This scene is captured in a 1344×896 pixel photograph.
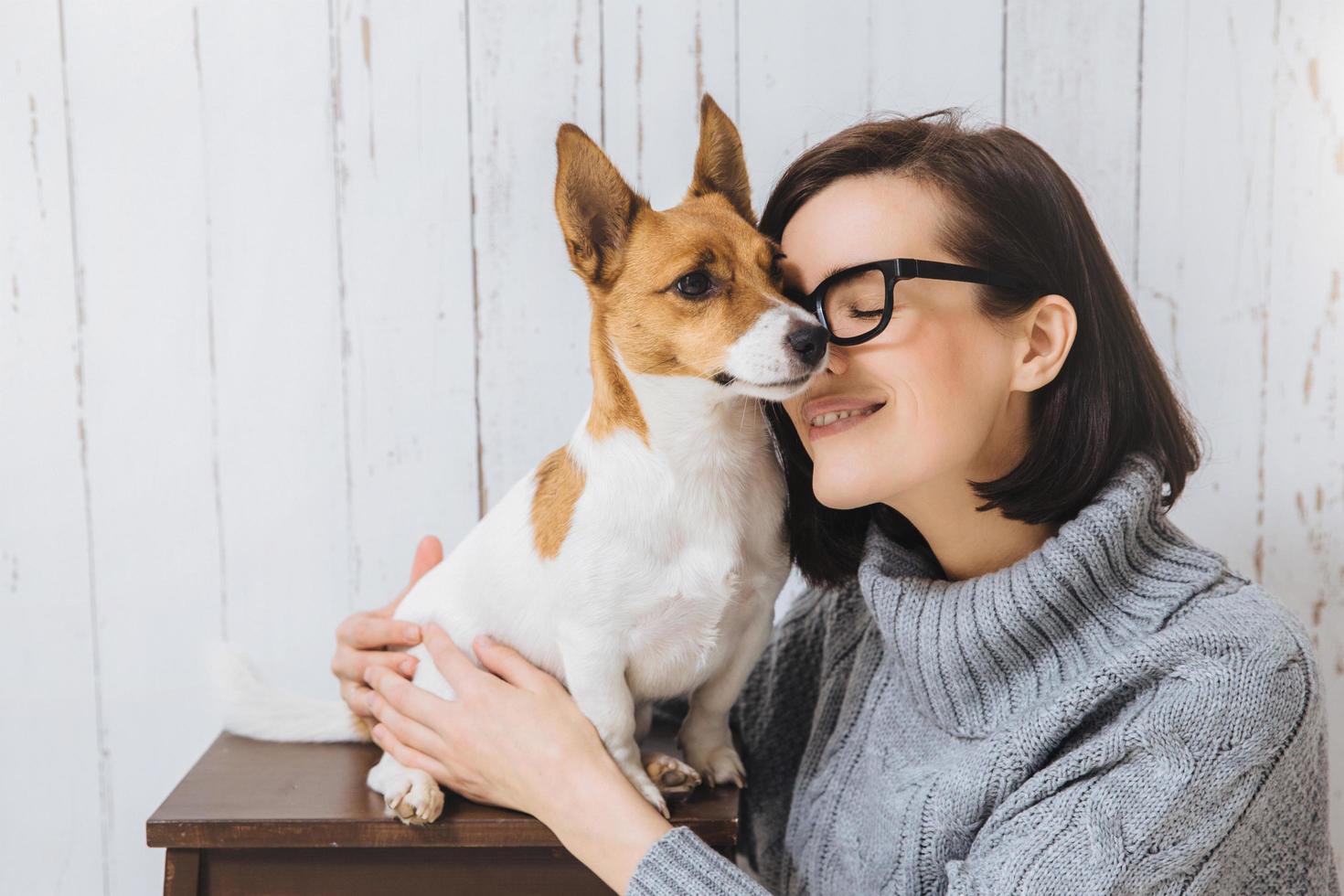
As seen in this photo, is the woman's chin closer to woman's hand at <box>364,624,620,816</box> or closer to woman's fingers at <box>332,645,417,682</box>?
woman's hand at <box>364,624,620,816</box>

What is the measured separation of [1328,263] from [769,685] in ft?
3.08

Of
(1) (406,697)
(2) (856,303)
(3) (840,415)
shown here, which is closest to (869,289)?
(2) (856,303)

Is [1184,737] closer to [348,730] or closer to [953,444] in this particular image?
[953,444]

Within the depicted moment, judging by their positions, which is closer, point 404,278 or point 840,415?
point 840,415

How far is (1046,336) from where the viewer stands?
3.26 ft

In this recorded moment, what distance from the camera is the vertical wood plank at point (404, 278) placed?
57.6 inches

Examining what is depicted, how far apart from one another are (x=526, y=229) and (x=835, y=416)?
2.21 ft

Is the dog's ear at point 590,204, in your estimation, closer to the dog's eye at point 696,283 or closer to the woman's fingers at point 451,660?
the dog's eye at point 696,283

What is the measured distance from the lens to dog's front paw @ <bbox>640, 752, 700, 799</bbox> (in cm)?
106

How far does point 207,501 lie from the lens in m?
1.54

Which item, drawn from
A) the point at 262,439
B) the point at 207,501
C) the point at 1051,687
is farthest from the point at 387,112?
the point at 1051,687

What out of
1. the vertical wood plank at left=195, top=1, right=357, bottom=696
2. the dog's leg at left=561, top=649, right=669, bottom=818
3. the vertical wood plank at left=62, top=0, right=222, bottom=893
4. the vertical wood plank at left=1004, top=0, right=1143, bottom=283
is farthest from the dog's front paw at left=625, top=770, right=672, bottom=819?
the vertical wood plank at left=1004, top=0, right=1143, bottom=283

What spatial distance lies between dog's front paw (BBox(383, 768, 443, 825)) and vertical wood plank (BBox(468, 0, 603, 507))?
23.0 inches

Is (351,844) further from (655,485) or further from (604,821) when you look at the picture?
(655,485)
